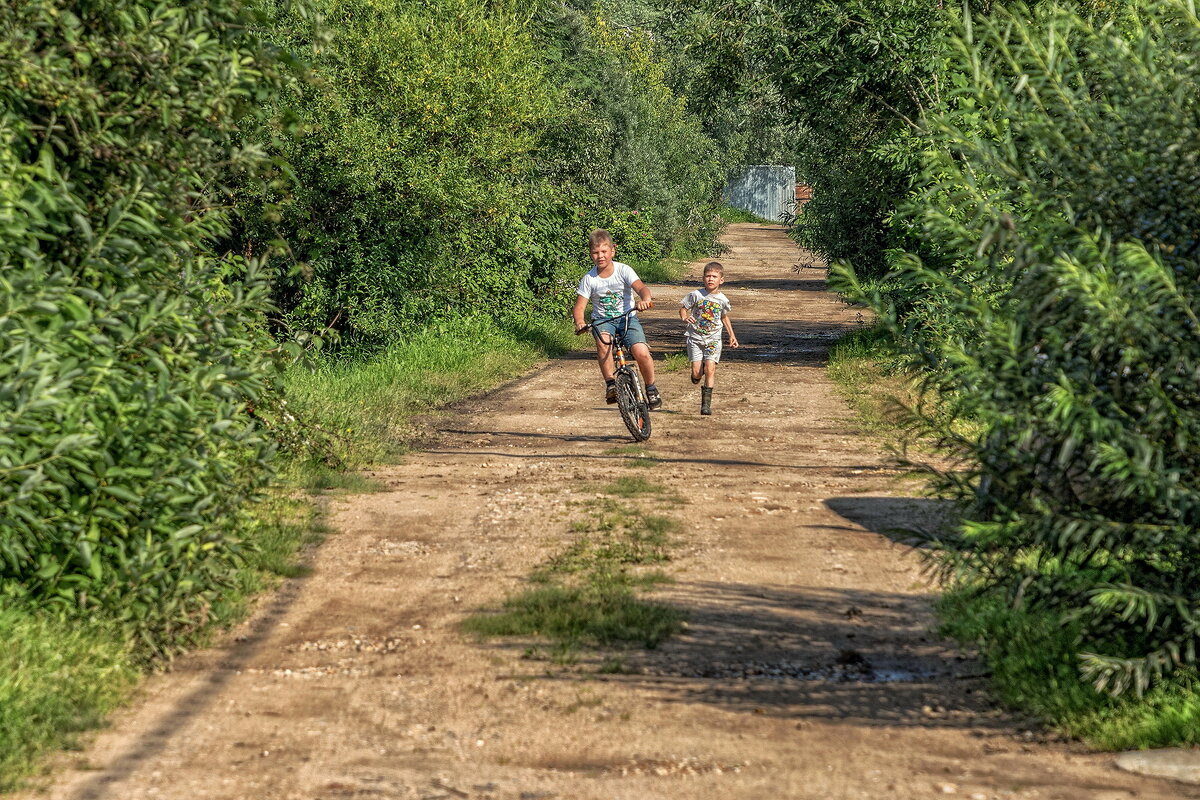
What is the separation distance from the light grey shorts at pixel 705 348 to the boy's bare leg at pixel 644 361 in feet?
4.68

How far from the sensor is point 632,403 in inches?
516

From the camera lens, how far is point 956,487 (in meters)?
5.89

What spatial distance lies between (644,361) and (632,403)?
0.64 meters

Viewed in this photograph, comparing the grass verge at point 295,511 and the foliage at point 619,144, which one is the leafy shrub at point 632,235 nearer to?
the foliage at point 619,144

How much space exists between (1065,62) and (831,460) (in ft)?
22.2

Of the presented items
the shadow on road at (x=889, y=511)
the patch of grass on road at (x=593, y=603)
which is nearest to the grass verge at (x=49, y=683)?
the patch of grass on road at (x=593, y=603)

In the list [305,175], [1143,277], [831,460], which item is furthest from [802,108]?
[1143,277]

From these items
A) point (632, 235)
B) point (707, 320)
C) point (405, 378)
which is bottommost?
point (405, 378)

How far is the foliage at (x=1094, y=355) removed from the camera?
5176 mm

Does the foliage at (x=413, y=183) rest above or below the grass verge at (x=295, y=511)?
above

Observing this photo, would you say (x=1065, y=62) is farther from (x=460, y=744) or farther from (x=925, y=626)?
(x=460, y=744)

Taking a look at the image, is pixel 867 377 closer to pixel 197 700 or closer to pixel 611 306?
pixel 611 306

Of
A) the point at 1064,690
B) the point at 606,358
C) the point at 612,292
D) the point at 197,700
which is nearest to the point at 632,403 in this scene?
the point at 606,358

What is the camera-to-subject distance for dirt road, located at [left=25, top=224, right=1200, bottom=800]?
504cm
